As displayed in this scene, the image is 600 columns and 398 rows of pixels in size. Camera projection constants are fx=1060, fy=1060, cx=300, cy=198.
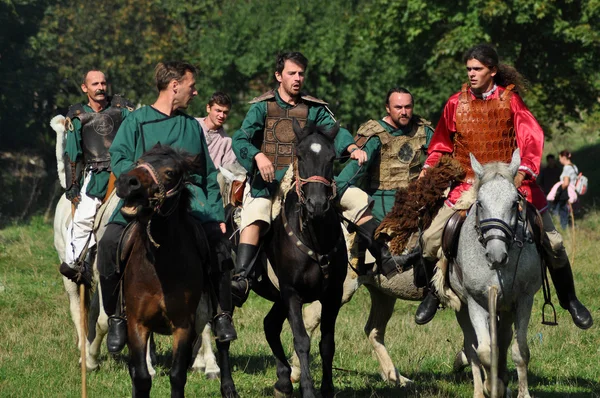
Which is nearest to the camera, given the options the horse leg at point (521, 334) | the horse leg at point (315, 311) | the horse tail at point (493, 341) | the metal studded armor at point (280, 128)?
the horse tail at point (493, 341)

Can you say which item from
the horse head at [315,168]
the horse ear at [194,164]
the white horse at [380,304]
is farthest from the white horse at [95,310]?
the horse ear at [194,164]

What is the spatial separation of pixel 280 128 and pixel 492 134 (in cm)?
204

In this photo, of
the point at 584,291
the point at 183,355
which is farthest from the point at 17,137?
the point at 183,355

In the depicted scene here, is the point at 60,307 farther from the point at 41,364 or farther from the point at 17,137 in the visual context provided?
the point at 17,137

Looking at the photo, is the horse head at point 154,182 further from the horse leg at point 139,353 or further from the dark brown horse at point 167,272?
the horse leg at point 139,353

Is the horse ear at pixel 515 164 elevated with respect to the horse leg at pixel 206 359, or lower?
elevated

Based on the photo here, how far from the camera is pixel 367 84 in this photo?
40844 mm

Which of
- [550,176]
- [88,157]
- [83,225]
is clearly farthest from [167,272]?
[550,176]

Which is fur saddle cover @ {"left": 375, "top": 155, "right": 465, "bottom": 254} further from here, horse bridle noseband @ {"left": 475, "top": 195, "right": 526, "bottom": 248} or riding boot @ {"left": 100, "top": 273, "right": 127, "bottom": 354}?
riding boot @ {"left": 100, "top": 273, "right": 127, "bottom": 354}

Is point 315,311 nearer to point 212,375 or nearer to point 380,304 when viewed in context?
point 380,304

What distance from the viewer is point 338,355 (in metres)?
12.1

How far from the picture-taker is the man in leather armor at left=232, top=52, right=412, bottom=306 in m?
9.69

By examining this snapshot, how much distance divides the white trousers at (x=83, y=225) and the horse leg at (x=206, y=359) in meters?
1.57

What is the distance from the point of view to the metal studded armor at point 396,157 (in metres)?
11.2
